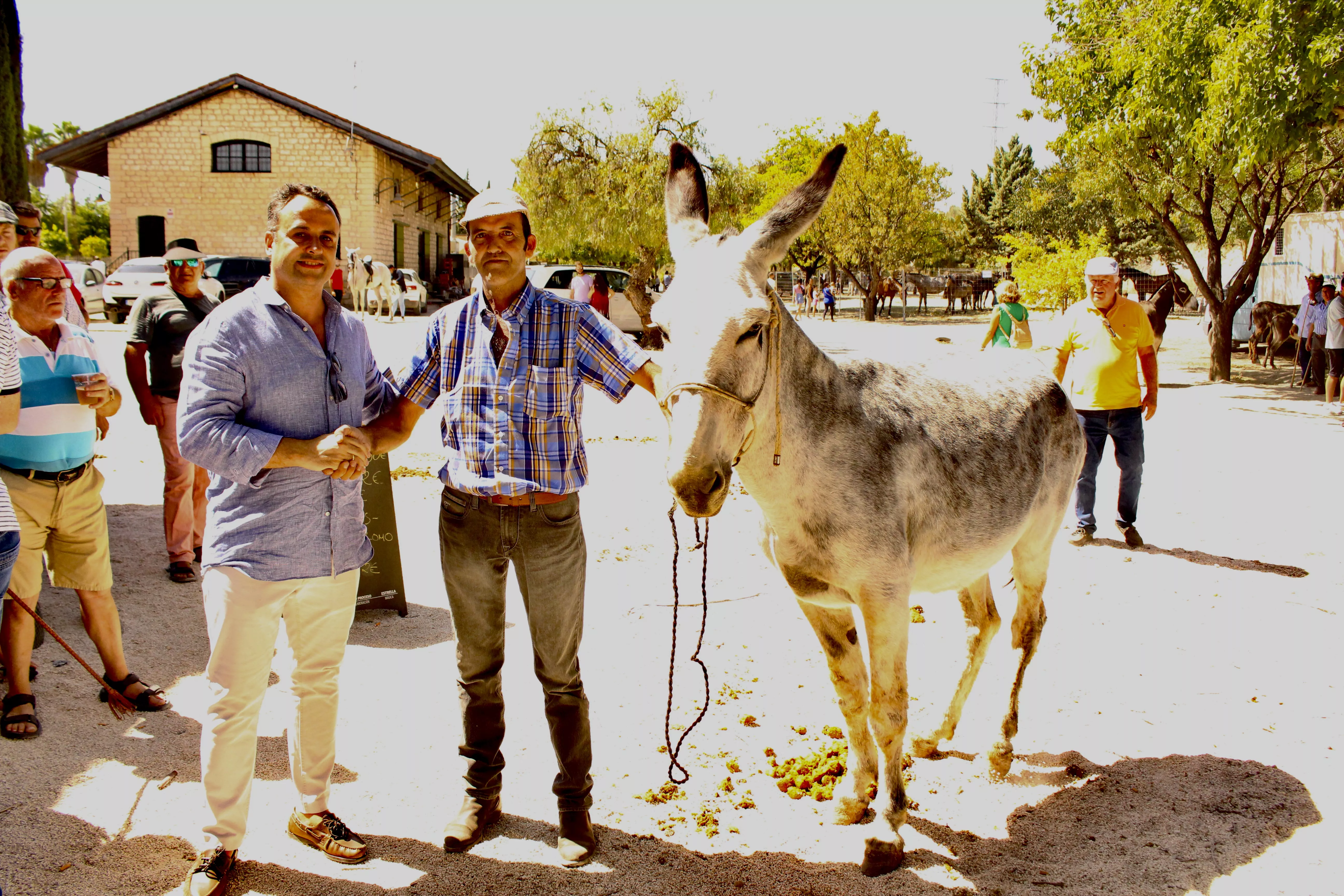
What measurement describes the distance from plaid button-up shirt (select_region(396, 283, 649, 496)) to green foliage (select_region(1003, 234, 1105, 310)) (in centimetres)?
2222

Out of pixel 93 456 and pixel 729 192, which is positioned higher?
pixel 729 192

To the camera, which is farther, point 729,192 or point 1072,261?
point 729,192

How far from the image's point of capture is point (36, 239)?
20.9ft

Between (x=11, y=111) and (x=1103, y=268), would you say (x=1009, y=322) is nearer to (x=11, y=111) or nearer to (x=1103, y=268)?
(x=1103, y=268)

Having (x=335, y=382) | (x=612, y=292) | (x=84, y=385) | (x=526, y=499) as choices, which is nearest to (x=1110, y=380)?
(x=526, y=499)

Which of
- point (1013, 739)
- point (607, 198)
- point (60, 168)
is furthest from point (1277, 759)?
point (60, 168)

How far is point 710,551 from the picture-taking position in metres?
6.94

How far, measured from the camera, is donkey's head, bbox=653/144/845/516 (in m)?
2.37

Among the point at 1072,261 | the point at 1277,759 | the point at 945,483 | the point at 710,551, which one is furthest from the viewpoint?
the point at 1072,261

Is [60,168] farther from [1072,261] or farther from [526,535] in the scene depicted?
[526,535]

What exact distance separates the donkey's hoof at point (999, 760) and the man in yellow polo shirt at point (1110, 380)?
11.9 feet

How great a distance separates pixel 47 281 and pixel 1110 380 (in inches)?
285

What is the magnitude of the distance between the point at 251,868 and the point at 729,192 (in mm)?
25602

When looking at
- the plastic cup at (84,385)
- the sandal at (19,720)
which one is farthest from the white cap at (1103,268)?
the sandal at (19,720)
